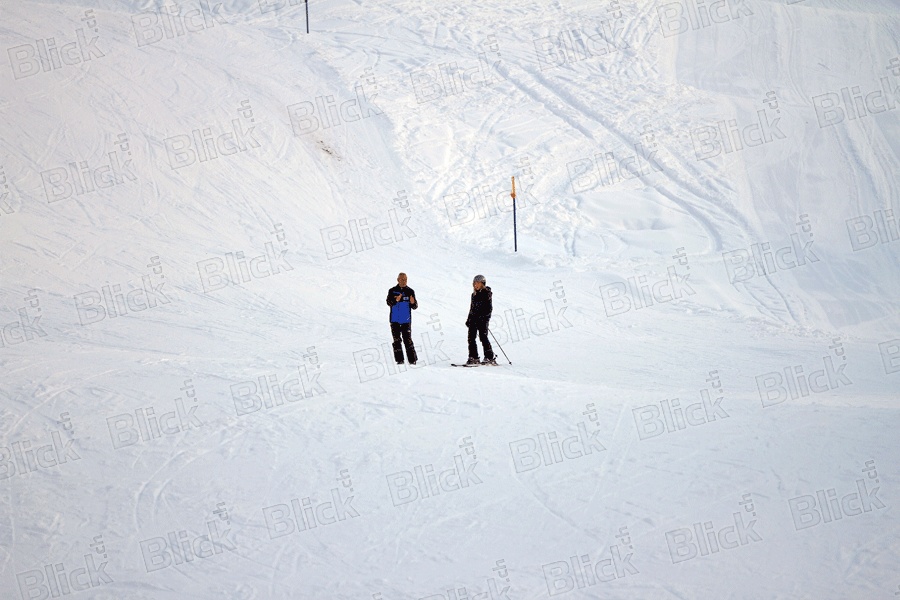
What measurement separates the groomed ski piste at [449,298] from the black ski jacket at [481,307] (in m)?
0.87

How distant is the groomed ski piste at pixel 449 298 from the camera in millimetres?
6164

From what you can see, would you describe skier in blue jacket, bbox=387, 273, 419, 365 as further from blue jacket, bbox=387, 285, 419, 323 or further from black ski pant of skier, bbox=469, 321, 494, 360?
black ski pant of skier, bbox=469, 321, 494, 360

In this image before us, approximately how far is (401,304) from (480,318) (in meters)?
1.15

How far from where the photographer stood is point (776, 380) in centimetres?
1084

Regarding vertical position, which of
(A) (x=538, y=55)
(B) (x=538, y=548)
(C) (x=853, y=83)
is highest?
(A) (x=538, y=55)

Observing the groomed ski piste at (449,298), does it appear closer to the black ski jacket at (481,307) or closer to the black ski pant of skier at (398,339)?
the black ski pant of skier at (398,339)

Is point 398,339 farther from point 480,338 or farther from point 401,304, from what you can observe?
point 480,338

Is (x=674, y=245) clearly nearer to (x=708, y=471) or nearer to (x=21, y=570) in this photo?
(x=708, y=471)

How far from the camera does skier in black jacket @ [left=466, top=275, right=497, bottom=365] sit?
1059 centimetres

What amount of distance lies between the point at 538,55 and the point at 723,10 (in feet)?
23.2

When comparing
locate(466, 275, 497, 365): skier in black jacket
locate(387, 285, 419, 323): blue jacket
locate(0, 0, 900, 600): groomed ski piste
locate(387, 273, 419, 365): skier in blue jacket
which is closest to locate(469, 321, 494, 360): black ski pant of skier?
locate(466, 275, 497, 365): skier in black jacket

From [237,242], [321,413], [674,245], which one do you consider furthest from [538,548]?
[674,245]

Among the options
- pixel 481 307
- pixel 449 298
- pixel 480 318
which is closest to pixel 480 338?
pixel 480 318

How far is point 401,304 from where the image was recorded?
10.3 metres
